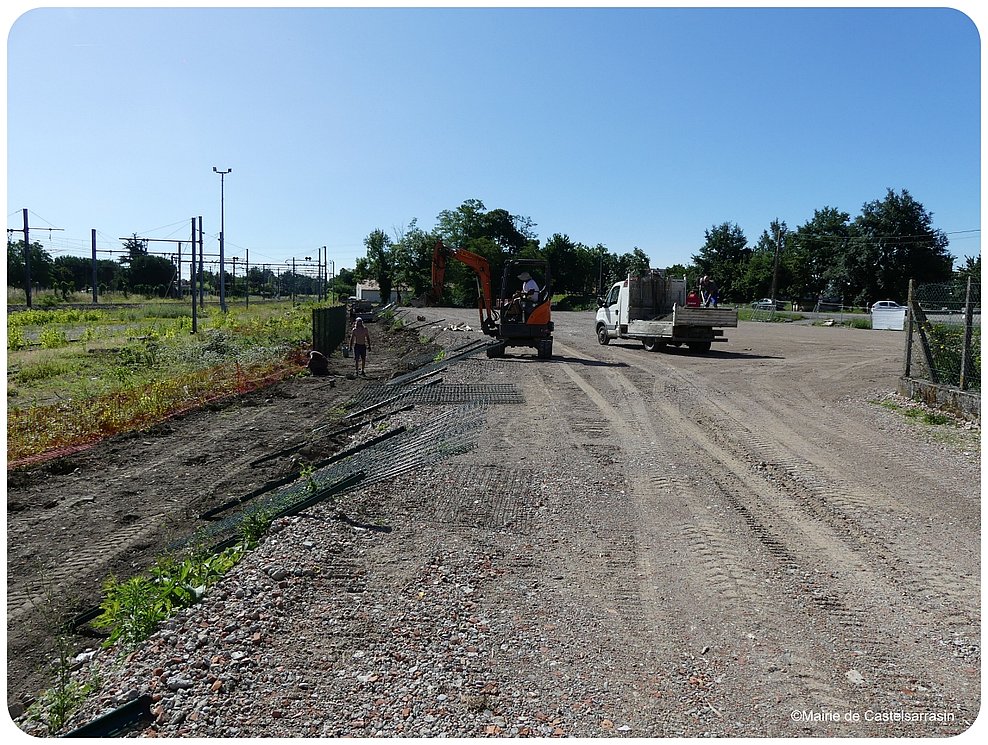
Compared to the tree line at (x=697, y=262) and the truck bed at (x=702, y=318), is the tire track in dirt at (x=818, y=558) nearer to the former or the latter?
the truck bed at (x=702, y=318)

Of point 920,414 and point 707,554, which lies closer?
point 707,554

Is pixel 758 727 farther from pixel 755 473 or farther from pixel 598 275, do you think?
pixel 598 275

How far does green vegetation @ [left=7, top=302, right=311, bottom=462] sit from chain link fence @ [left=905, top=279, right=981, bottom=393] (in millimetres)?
14180

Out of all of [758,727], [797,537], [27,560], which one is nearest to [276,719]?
[758,727]

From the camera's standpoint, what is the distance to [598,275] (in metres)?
90.2

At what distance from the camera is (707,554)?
586 centimetres

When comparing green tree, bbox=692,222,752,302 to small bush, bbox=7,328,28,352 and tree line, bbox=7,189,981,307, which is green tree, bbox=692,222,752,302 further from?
small bush, bbox=7,328,28,352

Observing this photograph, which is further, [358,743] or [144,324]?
[144,324]

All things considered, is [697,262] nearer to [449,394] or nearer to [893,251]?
[893,251]

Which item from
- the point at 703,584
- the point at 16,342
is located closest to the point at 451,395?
the point at 703,584

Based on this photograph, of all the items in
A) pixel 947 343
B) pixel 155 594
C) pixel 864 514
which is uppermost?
pixel 947 343

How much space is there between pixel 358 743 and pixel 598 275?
88816 mm

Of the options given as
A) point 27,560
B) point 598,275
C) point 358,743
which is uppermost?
point 598,275

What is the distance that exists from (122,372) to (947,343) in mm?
19349
